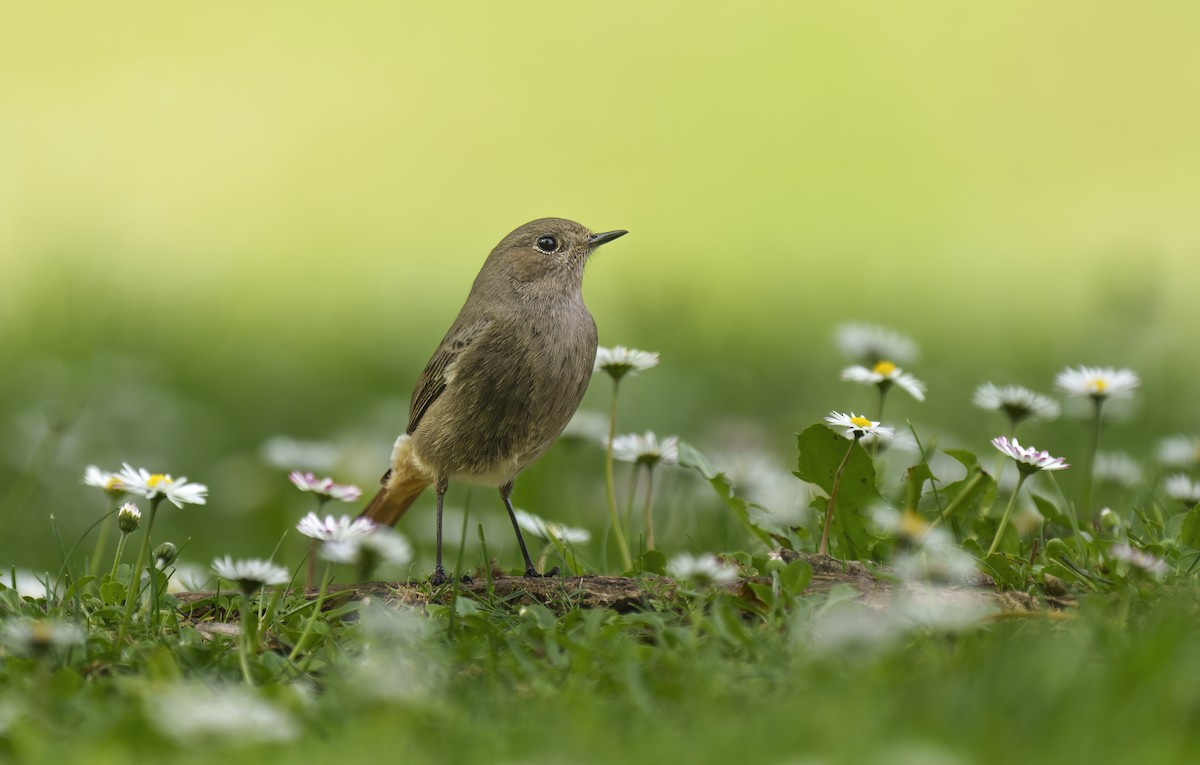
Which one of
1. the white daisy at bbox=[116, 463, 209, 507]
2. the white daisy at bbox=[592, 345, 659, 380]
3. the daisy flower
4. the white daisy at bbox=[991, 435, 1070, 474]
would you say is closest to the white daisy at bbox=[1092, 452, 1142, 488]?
the white daisy at bbox=[991, 435, 1070, 474]

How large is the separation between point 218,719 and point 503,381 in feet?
8.88

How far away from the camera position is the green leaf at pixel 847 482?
4.44 m

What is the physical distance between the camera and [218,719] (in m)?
2.59

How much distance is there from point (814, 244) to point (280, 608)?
9.40 meters

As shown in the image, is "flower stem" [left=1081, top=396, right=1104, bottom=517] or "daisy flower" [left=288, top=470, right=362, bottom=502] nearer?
"daisy flower" [left=288, top=470, right=362, bottom=502]

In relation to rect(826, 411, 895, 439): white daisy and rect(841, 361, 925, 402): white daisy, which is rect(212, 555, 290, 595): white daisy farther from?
rect(841, 361, 925, 402): white daisy

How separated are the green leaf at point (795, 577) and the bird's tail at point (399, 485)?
2.11 m

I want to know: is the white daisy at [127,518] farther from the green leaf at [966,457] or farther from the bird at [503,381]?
the green leaf at [966,457]

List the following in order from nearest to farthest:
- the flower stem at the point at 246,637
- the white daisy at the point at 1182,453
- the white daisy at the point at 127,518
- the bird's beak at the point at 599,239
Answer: the flower stem at the point at 246,637 < the white daisy at the point at 127,518 < the white daisy at the point at 1182,453 < the bird's beak at the point at 599,239

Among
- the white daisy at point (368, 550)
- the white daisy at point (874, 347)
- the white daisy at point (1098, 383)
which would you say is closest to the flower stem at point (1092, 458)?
the white daisy at point (1098, 383)

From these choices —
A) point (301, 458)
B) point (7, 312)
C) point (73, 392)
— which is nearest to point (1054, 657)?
point (301, 458)

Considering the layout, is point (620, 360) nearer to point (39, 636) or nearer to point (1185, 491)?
point (1185, 491)

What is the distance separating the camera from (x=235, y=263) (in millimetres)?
12406

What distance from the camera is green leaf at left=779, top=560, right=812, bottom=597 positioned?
3773 mm
